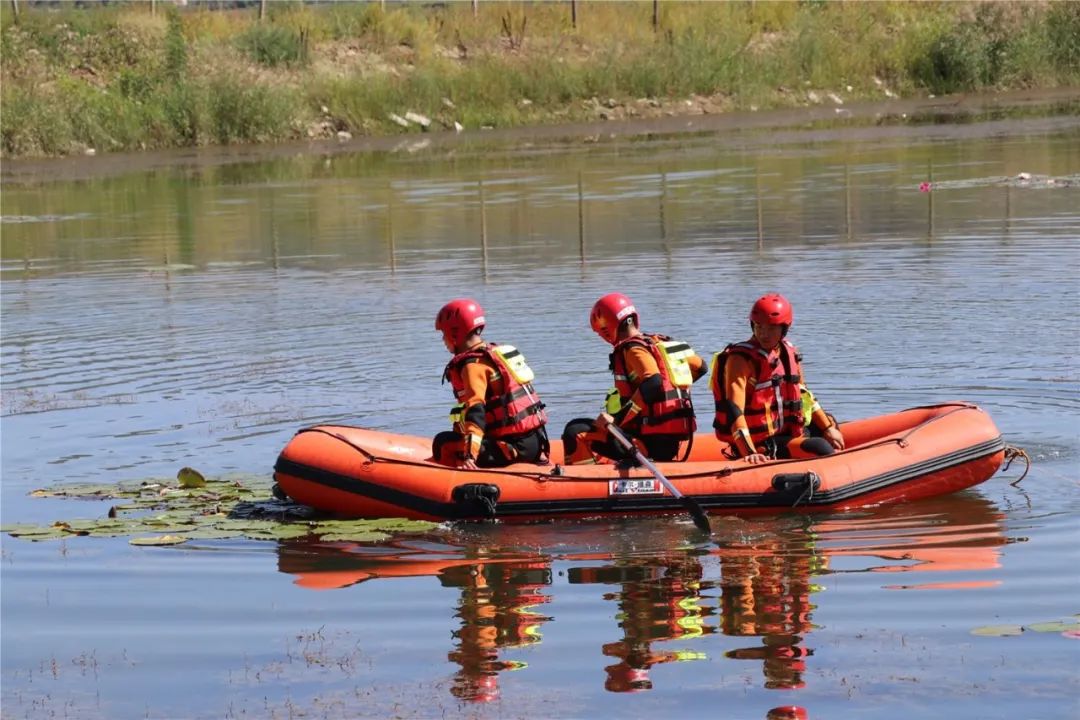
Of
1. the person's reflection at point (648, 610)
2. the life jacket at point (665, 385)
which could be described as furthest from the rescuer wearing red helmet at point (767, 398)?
the person's reflection at point (648, 610)

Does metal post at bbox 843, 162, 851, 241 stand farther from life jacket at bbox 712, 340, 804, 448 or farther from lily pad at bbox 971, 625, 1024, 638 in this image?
lily pad at bbox 971, 625, 1024, 638

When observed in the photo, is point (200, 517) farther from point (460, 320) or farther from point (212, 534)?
point (460, 320)

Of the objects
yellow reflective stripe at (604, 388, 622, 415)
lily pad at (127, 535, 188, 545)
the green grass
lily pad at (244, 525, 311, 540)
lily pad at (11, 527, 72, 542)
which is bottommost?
lily pad at (244, 525, 311, 540)

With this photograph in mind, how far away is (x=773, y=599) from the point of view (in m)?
7.69

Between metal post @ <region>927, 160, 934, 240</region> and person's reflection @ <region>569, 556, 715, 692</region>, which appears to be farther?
metal post @ <region>927, 160, 934, 240</region>

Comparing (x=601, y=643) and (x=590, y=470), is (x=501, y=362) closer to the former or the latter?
(x=590, y=470)

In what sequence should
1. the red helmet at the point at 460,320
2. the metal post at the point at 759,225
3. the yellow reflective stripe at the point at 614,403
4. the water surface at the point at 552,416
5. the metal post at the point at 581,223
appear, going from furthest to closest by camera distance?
the metal post at the point at 581,223, the metal post at the point at 759,225, the yellow reflective stripe at the point at 614,403, the red helmet at the point at 460,320, the water surface at the point at 552,416

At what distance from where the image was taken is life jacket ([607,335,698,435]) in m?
9.49

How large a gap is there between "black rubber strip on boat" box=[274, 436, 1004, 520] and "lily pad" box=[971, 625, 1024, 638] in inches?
92.0

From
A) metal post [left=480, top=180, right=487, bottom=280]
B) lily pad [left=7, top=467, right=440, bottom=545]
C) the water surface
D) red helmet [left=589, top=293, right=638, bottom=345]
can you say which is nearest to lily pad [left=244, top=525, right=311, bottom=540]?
lily pad [left=7, top=467, right=440, bottom=545]

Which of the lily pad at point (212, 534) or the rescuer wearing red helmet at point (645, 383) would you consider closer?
the lily pad at point (212, 534)

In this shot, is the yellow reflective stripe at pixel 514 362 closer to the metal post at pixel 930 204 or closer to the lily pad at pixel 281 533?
the lily pad at pixel 281 533

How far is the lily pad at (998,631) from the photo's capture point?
6.90m

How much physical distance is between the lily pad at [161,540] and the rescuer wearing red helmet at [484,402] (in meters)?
1.58
